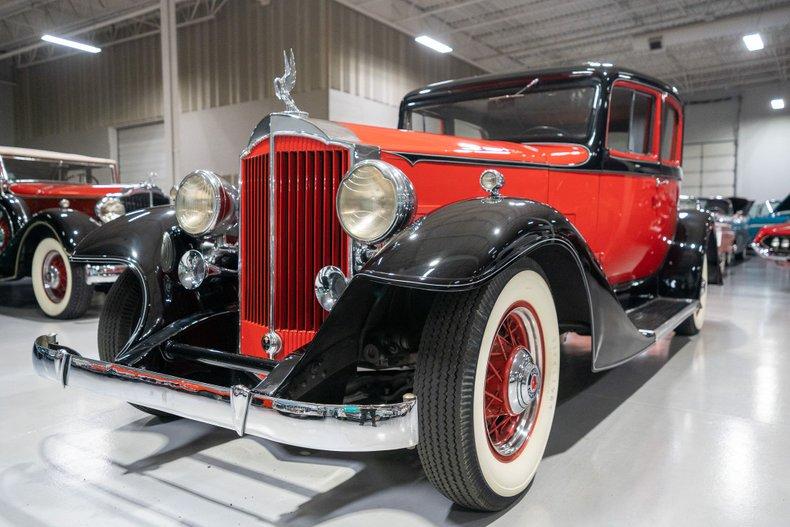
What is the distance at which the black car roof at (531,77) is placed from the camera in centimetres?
305

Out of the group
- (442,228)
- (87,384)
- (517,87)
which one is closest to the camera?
(442,228)

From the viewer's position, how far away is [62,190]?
6145mm

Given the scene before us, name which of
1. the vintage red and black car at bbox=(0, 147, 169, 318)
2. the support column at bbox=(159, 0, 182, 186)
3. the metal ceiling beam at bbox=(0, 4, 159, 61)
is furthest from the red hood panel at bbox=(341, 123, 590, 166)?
the metal ceiling beam at bbox=(0, 4, 159, 61)

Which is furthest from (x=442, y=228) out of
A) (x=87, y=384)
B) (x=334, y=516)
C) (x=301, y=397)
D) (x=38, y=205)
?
(x=38, y=205)

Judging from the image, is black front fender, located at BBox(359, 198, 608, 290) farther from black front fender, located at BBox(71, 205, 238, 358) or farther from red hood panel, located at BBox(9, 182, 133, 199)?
red hood panel, located at BBox(9, 182, 133, 199)

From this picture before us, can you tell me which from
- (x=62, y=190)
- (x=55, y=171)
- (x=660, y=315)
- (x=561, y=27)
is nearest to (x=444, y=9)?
(x=561, y=27)

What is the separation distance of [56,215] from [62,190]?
1334 mm

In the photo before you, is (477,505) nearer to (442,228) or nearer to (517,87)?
(442,228)

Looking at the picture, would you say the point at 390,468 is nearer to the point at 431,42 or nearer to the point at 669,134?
the point at 669,134

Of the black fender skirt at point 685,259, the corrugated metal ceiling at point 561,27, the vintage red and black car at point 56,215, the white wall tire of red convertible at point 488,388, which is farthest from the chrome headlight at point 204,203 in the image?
the corrugated metal ceiling at point 561,27

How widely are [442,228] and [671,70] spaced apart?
626 inches

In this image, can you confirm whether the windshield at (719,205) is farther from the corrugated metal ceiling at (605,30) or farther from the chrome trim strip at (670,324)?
the chrome trim strip at (670,324)

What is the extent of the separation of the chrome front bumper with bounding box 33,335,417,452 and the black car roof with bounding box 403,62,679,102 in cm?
220

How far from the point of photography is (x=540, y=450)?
1977 mm
